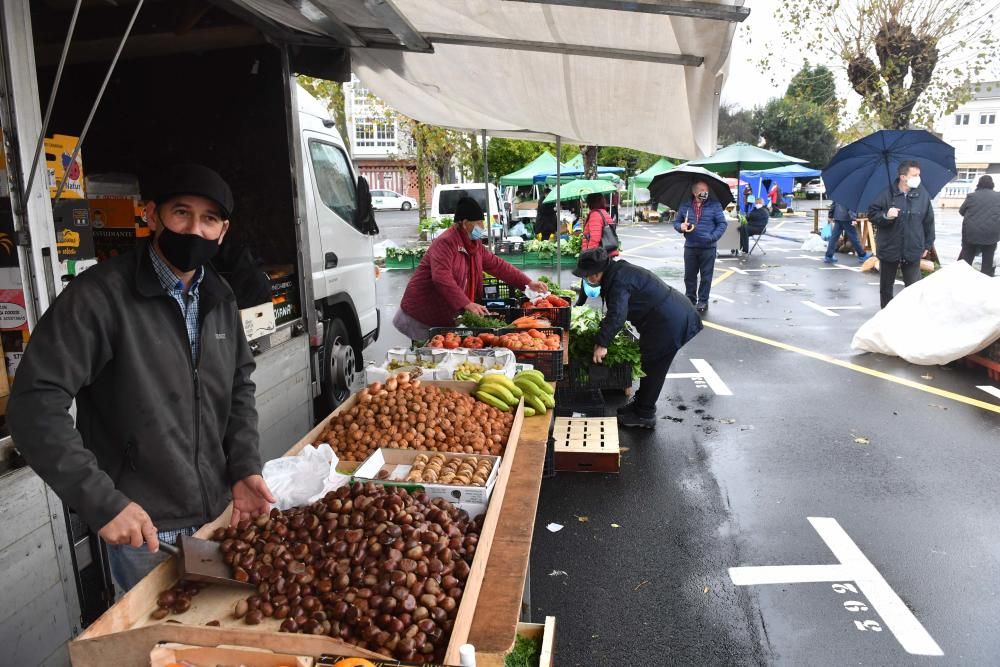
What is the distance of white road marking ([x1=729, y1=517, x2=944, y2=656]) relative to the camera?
3.49 meters

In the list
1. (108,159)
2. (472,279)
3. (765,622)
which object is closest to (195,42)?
(108,159)

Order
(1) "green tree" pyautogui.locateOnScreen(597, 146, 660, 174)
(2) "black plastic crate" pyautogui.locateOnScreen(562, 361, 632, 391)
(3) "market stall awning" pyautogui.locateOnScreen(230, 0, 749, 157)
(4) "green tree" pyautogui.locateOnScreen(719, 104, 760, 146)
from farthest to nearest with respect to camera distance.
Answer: (4) "green tree" pyautogui.locateOnScreen(719, 104, 760, 146) → (1) "green tree" pyautogui.locateOnScreen(597, 146, 660, 174) → (2) "black plastic crate" pyautogui.locateOnScreen(562, 361, 632, 391) → (3) "market stall awning" pyautogui.locateOnScreen(230, 0, 749, 157)

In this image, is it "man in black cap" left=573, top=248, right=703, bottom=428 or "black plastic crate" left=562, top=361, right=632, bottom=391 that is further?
"black plastic crate" left=562, top=361, right=632, bottom=391

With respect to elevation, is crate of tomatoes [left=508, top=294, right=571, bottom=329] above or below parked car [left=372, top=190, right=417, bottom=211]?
below

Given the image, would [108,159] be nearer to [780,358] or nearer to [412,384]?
[412,384]

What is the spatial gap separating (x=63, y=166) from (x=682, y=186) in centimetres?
1049

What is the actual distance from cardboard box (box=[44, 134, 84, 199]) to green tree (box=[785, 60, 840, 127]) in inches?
732

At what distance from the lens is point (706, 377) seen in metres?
8.25

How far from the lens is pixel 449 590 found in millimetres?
2150

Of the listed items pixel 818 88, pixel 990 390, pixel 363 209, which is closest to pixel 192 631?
pixel 363 209

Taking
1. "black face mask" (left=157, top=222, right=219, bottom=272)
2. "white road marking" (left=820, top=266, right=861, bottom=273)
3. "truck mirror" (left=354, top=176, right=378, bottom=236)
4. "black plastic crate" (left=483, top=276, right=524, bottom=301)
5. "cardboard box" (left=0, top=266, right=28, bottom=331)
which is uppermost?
"truck mirror" (left=354, top=176, right=378, bottom=236)

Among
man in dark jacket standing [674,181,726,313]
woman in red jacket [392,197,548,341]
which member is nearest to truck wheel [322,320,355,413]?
woman in red jacket [392,197,548,341]

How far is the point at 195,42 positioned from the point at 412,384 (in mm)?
3286

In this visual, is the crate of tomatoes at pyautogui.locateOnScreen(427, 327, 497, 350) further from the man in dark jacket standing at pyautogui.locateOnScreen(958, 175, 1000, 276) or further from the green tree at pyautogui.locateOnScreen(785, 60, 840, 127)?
the green tree at pyautogui.locateOnScreen(785, 60, 840, 127)
